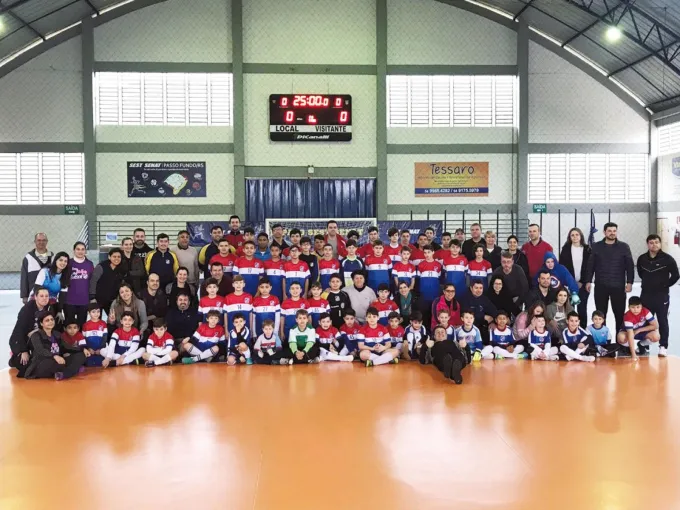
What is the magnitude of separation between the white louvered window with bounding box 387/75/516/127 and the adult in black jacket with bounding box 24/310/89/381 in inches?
656

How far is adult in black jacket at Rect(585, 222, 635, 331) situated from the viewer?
31.3 feet

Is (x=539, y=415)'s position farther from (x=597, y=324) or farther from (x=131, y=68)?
(x=131, y=68)

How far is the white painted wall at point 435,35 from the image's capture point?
22328 mm

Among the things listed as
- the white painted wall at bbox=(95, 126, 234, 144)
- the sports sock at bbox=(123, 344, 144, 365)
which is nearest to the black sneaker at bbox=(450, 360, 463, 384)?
the sports sock at bbox=(123, 344, 144, 365)

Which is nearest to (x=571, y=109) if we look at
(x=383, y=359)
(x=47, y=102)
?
(x=383, y=359)

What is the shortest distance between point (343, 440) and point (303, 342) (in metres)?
3.63

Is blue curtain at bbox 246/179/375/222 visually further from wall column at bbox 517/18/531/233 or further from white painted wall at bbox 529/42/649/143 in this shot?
white painted wall at bbox 529/42/649/143

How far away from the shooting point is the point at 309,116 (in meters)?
21.5

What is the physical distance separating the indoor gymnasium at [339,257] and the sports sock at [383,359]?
0.24 meters

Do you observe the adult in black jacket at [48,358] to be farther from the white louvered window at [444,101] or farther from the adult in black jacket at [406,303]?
the white louvered window at [444,101]

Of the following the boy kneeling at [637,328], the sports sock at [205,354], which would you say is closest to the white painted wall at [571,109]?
the boy kneeling at [637,328]

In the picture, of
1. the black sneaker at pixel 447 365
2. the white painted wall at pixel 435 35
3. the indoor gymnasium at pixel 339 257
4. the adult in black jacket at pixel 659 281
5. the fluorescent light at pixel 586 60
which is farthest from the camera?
the fluorescent light at pixel 586 60

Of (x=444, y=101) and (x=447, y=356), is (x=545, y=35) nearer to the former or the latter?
(x=444, y=101)

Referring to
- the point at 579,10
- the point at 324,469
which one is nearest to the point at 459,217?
the point at 579,10
